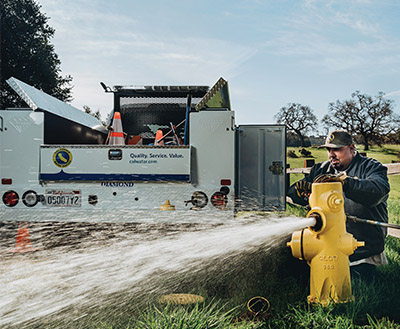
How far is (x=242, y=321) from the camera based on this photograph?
10.2 ft

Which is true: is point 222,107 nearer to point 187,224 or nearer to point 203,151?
point 203,151

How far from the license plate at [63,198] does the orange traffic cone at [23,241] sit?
1.90 feet

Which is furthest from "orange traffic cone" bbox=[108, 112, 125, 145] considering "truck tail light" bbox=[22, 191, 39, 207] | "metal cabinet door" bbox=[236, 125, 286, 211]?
"metal cabinet door" bbox=[236, 125, 286, 211]

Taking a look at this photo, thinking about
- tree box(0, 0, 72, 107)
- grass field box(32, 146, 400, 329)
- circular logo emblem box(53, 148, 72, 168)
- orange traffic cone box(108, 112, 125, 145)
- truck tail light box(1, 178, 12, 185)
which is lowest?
grass field box(32, 146, 400, 329)

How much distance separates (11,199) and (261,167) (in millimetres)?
3532

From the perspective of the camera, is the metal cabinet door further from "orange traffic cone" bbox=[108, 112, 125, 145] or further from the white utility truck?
"orange traffic cone" bbox=[108, 112, 125, 145]

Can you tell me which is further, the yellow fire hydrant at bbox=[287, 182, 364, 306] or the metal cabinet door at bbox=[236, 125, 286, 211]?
the metal cabinet door at bbox=[236, 125, 286, 211]

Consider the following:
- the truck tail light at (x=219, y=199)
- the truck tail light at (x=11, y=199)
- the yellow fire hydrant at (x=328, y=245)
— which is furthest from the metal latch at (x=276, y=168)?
the truck tail light at (x=11, y=199)

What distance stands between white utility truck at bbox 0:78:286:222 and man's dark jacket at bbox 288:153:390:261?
1.27 m

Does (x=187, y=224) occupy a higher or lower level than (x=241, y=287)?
higher

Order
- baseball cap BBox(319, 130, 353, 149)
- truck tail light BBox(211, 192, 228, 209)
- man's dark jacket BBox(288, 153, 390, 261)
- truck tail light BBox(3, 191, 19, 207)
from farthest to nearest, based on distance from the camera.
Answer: truck tail light BBox(3, 191, 19, 207)
truck tail light BBox(211, 192, 228, 209)
baseball cap BBox(319, 130, 353, 149)
man's dark jacket BBox(288, 153, 390, 261)

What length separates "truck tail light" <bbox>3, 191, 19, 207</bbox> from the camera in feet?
17.7

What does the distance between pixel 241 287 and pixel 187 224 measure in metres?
1.43

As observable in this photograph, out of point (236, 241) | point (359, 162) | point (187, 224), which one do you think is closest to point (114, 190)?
point (187, 224)
